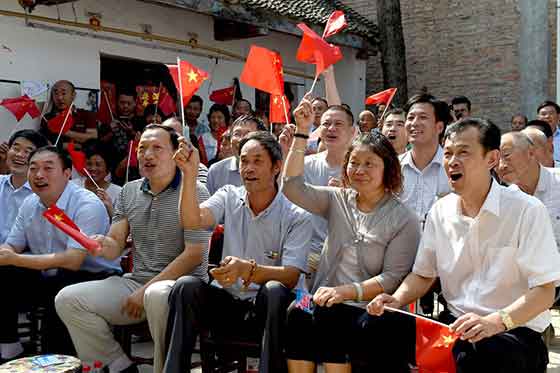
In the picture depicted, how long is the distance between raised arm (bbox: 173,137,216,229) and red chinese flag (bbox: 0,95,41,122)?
4.31 meters

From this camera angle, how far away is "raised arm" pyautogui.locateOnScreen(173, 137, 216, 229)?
405cm

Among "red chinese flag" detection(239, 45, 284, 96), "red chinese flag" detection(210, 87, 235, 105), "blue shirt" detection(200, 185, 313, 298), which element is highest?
"red chinese flag" detection(210, 87, 235, 105)

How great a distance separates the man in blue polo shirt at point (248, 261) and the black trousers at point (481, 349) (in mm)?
512

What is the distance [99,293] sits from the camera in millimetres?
4391

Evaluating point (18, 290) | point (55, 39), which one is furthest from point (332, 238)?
point (55, 39)

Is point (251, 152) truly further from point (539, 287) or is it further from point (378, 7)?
point (378, 7)

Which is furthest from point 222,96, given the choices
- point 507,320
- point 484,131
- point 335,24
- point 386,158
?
point 507,320

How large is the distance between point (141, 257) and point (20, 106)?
4039 mm

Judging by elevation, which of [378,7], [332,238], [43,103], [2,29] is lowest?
[332,238]

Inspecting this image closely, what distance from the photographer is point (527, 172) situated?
468 centimetres

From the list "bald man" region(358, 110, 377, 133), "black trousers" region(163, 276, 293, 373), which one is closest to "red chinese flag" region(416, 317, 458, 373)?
"black trousers" region(163, 276, 293, 373)

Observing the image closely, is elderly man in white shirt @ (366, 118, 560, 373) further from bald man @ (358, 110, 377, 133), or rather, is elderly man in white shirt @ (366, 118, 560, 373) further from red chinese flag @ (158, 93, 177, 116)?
red chinese flag @ (158, 93, 177, 116)

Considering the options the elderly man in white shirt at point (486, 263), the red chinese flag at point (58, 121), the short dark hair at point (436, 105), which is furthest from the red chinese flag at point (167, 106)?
the elderly man in white shirt at point (486, 263)

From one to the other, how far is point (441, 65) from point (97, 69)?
8508 mm
